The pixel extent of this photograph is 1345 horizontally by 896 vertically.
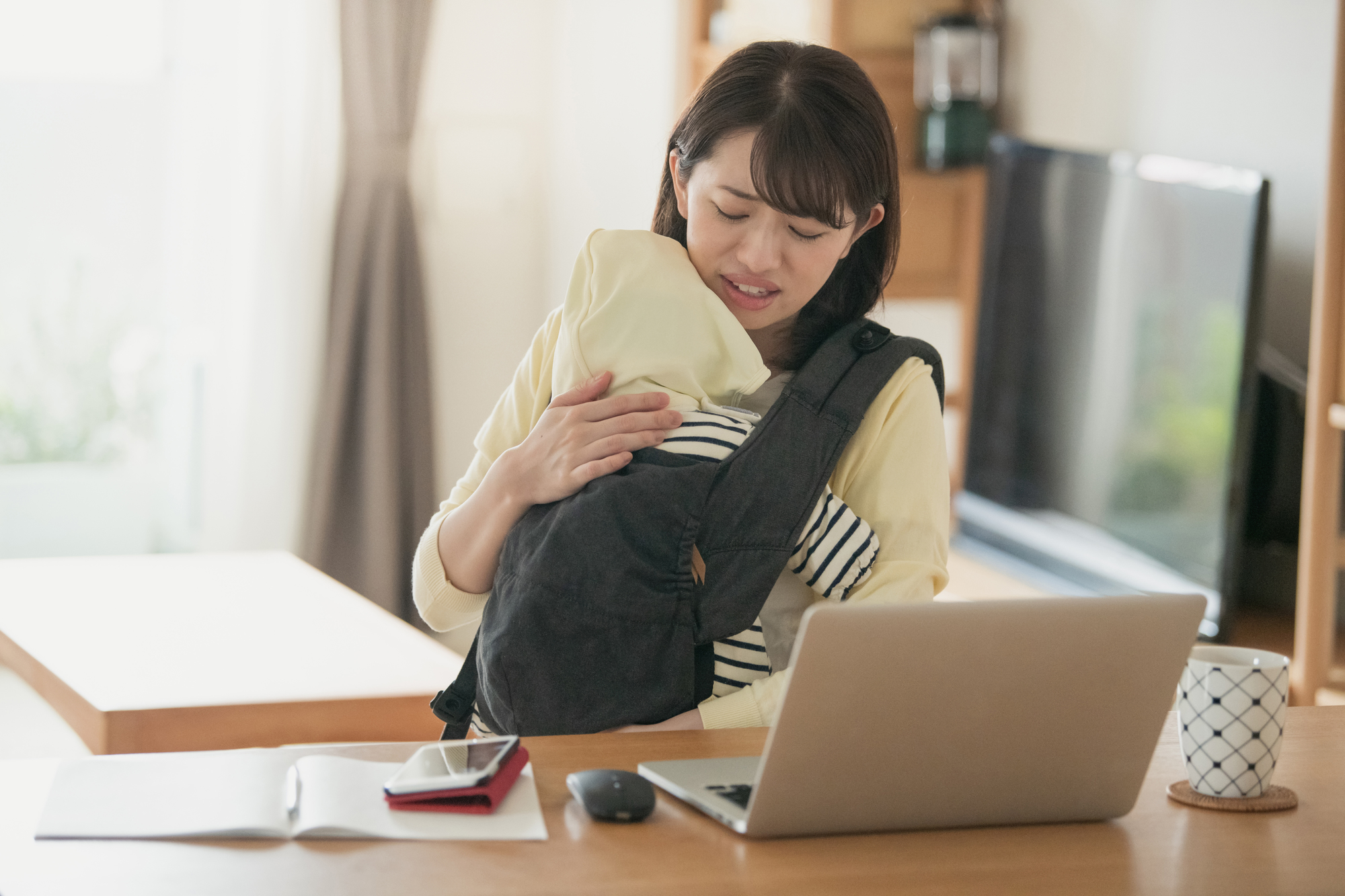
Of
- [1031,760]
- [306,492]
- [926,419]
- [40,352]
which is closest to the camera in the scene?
[1031,760]

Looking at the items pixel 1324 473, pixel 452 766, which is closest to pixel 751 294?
pixel 452 766

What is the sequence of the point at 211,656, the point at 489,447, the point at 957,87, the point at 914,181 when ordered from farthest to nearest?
the point at 914,181, the point at 957,87, the point at 211,656, the point at 489,447

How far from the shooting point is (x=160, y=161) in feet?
12.4

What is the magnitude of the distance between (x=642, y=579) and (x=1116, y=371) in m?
1.61

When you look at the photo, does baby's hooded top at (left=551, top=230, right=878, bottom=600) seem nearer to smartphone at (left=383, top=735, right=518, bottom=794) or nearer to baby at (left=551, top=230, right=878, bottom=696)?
baby at (left=551, top=230, right=878, bottom=696)

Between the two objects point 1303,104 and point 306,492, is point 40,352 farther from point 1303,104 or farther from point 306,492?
point 1303,104

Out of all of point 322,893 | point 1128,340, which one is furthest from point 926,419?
point 1128,340

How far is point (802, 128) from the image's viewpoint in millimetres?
1233

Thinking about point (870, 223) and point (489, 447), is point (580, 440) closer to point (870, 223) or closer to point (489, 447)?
point (489, 447)

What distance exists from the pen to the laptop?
253 mm

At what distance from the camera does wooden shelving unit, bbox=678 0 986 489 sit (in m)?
2.96

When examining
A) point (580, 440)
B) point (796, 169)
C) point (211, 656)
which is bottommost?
point (211, 656)

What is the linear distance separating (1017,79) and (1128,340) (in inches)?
30.7

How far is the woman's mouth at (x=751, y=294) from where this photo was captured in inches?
51.8
